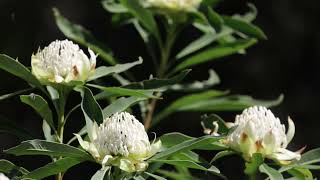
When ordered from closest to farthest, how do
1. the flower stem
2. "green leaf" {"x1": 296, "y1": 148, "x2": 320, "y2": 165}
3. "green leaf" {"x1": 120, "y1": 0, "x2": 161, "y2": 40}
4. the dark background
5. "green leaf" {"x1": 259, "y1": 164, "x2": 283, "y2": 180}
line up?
"green leaf" {"x1": 259, "y1": 164, "x2": 283, "y2": 180}, "green leaf" {"x1": 296, "y1": 148, "x2": 320, "y2": 165}, "green leaf" {"x1": 120, "y1": 0, "x2": 161, "y2": 40}, the flower stem, the dark background

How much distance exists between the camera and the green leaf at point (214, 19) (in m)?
2.45

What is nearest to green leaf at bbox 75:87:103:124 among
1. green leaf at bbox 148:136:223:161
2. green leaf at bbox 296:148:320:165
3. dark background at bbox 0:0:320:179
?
green leaf at bbox 148:136:223:161

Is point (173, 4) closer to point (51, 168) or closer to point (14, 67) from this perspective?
point (14, 67)

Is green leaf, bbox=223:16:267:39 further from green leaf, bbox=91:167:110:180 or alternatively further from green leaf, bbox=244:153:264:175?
green leaf, bbox=91:167:110:180

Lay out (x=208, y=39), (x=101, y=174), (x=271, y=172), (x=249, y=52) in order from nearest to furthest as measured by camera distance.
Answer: (x=101, y=174)
(x=271, y=172)
(x=208, y=39)
(x=249, y=52)

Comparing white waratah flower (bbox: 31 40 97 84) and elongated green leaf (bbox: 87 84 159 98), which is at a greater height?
white waratah flower (bbox: 31 40 97 84)

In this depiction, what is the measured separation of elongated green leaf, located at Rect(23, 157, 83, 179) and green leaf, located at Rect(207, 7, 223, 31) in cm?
82

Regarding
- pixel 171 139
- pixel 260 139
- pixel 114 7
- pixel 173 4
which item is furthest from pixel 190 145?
pixel 114 7

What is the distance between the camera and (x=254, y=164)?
185 centimetres

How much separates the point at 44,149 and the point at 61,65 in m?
0.24

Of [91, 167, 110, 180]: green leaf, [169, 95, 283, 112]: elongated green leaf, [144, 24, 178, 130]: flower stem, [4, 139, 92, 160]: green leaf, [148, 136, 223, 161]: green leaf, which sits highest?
[4, 139, 92, 160]: green leaf

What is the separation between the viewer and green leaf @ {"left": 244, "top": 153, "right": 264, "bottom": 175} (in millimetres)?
1844

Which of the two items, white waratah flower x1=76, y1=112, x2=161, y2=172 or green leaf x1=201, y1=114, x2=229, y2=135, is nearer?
white waratah flower x1=76, y1=112, x2=161, y2=172

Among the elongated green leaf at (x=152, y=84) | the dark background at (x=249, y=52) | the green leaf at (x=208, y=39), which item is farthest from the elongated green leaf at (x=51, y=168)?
the dark background at (x=249, y=52)
